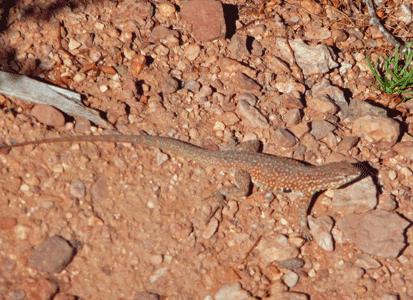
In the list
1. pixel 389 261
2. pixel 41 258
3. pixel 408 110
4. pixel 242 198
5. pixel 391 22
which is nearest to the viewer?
pixel 41 258

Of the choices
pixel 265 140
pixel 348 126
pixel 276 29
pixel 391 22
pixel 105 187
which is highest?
pixel 391 22

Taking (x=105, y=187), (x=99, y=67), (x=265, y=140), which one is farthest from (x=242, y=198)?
(x=99, y=67)

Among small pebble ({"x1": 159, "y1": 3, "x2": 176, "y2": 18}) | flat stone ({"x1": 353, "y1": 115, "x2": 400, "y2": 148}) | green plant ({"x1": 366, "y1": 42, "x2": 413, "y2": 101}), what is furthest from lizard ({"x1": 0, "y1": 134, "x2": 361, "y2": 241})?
small pebble ({"x1": 159, "y1": 3, "x2": 176, "y2": 18})

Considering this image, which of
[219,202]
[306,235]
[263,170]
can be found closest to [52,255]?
[219,202]

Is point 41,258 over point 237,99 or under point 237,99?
under

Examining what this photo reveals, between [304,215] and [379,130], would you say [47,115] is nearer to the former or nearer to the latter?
[304,215]

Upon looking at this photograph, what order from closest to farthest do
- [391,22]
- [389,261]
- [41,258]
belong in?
[41,258], [389,261], [391,22]

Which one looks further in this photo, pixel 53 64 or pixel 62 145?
pixel 53 64

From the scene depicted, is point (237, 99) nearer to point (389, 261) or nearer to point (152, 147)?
point (152, 147)
